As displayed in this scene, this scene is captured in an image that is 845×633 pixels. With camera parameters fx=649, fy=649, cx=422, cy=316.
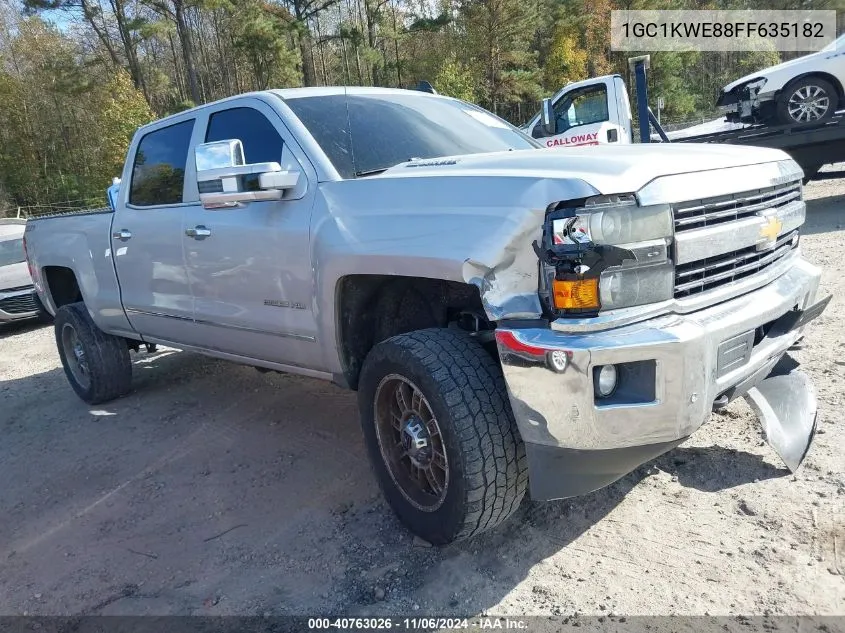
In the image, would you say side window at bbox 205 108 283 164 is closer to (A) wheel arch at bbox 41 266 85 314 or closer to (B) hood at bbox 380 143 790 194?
(B) hood at bbox 380 143 790 194

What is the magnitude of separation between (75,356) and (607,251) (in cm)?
495

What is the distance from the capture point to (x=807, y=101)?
401 inches

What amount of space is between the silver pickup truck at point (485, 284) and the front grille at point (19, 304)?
22.9 ft

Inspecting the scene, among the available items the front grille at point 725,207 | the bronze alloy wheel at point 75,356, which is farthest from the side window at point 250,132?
the bronze alloy wheel at point 75,356

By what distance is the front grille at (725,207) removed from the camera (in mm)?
2230

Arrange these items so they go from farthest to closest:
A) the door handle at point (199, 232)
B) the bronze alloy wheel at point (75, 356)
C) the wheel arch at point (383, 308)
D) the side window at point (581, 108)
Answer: the side window at point (581, 108) → the bronze alloy wheel at point (75, 356) → the door handle at point (199, 232) → the wheel arch at point (383, 308)

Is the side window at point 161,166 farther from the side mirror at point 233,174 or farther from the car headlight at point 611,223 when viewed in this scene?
the car headlight at point 611,223

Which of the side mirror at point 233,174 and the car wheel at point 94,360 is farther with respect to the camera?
the car wheel at point 94,360

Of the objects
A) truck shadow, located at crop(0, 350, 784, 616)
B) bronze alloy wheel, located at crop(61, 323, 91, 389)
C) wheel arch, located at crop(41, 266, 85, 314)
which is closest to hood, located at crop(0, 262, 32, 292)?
wheel arch, located at crop(41, 266, 85, 314)

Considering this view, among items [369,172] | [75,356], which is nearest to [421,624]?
[369,172]

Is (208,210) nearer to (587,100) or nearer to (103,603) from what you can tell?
(103,603)

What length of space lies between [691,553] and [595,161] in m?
1.53

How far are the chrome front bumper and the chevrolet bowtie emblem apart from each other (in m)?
0.41

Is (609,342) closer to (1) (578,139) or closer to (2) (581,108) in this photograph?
(1) (578,139)
